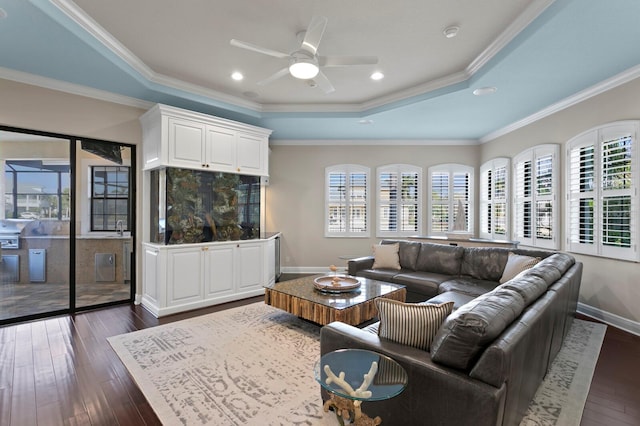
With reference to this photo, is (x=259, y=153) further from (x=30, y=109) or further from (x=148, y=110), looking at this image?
(x=30, y=109)

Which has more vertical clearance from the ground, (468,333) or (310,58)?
(310,58)

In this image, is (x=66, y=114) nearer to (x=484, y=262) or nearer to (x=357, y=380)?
(x=357, y=380)

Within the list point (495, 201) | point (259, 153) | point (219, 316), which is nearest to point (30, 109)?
point (259, 153)

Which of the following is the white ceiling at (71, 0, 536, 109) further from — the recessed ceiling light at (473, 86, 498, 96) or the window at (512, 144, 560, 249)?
the window at (512, 144, 560, 249)

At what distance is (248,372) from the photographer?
2564 millimetres

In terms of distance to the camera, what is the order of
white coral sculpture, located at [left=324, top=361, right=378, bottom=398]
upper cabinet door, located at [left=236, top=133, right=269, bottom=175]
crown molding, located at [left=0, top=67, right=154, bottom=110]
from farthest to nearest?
upper cabinet door, located at [left=236, top=133, right=269, bottom=175] < crown molding, located at [left=0, top=67, right=154, bottom=110] < white coral sculpture, located at [left=324, top=361, right=378, bottom=398]

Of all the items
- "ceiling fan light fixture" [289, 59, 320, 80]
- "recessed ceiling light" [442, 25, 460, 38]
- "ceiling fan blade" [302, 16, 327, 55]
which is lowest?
"ceiling fan light fixture" [289, 59, 320, 80]

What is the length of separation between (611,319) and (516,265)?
137cm

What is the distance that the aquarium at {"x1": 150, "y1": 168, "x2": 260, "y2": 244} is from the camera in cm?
422

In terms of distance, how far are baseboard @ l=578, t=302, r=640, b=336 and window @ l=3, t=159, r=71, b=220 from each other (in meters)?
7.11

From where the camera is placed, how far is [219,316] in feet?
12.8

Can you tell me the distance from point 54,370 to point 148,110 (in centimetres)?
334

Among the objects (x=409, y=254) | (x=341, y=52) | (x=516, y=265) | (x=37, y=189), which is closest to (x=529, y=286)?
(x=516, y=265)

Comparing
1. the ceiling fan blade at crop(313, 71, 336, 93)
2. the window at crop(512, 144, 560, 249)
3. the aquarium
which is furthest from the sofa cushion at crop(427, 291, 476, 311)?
the aquarium
